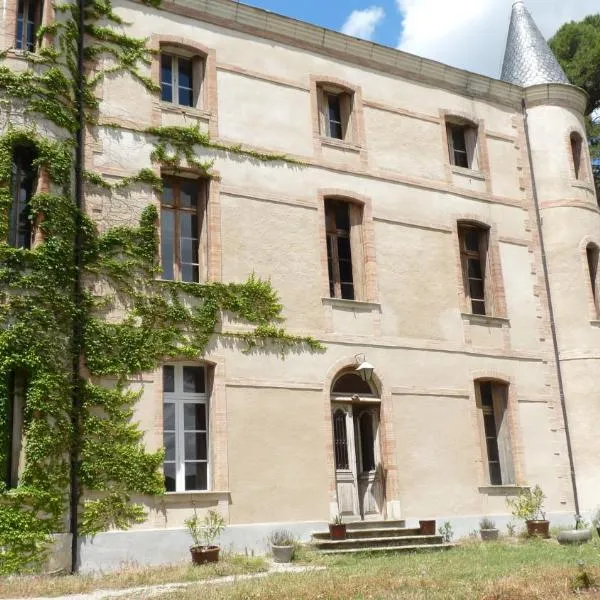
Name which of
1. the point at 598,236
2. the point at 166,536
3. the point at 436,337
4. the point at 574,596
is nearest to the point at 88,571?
the point at 166,536

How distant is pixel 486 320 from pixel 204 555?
8.42 metres

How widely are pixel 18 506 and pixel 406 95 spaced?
11996 mm

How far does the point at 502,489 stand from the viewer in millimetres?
17156

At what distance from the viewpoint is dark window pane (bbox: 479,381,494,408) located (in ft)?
59.1

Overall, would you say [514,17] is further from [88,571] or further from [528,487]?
[88,571]

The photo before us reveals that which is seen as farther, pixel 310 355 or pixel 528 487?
pixel 528 487

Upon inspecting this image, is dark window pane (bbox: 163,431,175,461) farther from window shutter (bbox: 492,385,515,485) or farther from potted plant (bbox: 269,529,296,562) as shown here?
window shutter (bbox: 492,385,515,485)

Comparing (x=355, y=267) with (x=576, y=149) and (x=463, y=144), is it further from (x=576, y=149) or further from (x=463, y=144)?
(x=576, y=149)

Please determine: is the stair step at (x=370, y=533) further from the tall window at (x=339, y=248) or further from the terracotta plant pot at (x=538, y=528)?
the tall window at (x=339, y=248)

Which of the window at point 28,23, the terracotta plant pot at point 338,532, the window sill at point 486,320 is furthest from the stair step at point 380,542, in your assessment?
the window at point 28,23

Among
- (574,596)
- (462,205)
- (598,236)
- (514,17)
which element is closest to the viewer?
(574,596)

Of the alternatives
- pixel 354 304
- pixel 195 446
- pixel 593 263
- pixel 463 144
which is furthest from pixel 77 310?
pixel 593 263

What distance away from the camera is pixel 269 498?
14.6m

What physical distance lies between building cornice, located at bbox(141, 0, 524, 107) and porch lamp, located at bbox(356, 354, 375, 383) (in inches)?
263
